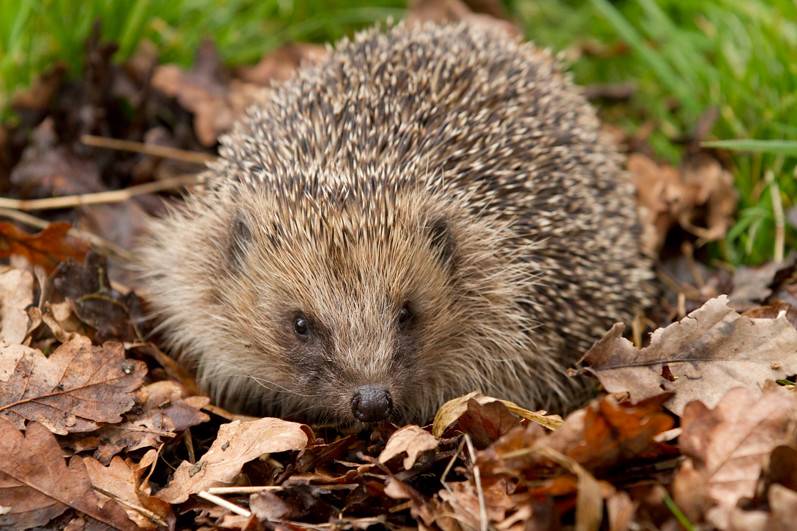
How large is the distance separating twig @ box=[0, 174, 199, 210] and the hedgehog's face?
50.7 inches

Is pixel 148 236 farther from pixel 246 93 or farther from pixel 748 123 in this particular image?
pixel 748 123

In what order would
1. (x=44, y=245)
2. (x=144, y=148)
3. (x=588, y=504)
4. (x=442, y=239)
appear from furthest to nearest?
(x=144, y=148), (x=44, y=245), (x=442, y=239), (x=588, y=504)

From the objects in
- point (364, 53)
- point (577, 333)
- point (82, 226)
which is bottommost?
point (577, 333)

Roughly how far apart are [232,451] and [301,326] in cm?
53

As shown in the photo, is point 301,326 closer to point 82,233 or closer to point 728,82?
point 82,233

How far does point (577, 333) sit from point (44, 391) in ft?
6.94

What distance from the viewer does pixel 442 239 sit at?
360 cm

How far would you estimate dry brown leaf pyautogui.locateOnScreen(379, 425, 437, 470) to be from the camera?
2891 millimetres

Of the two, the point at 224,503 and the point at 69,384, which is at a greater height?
the point at 69,384

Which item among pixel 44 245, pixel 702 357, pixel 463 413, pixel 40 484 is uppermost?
pixel 44 245

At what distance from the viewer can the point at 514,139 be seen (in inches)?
151

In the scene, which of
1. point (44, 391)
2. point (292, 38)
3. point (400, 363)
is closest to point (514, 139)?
point (400, 363)

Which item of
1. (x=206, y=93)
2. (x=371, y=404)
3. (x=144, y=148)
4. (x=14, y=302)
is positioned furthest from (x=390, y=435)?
(x=206, y=93)

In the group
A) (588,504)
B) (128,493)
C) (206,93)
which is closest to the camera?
(588,504)
